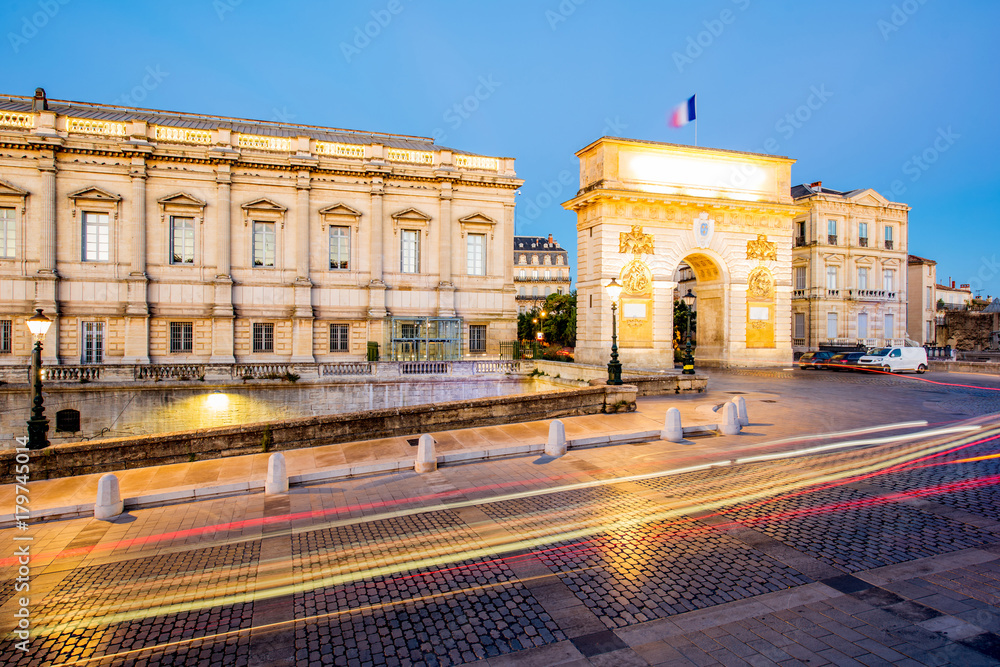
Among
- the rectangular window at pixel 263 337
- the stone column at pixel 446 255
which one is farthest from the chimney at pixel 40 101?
the stone column at pixel 446 255

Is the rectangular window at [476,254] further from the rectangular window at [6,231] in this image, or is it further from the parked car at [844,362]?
the rectangular window at [6,231]

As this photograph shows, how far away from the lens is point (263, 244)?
30.8m

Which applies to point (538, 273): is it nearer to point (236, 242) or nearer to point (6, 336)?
point (236, 242)

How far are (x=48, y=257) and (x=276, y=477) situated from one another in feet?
89.0

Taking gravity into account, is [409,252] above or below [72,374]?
above

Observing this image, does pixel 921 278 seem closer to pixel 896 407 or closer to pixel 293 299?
pixel 896 407

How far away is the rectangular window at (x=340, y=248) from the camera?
104 feet

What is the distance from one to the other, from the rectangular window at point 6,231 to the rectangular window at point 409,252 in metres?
19.8

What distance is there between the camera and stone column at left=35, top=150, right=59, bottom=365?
1056 inches

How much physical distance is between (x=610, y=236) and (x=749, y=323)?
34.3 ft

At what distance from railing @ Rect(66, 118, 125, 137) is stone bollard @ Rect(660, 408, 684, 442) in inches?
1243

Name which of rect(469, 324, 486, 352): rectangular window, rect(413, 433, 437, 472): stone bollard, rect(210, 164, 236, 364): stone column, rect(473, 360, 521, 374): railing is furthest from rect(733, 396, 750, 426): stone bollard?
rect(210, 164, 236, 364): stone column

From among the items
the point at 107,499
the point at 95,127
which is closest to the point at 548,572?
the point at 107,499

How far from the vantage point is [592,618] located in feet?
16.0
